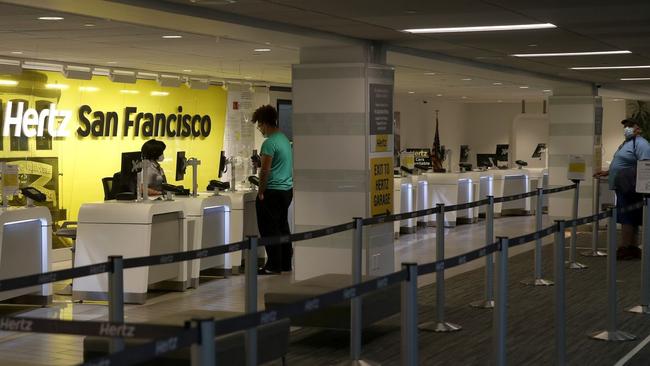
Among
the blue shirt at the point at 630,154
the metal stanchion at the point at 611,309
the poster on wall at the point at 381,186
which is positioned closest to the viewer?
the metal stanchion at the point at 611,309

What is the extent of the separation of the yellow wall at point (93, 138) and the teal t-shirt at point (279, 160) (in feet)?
14.7

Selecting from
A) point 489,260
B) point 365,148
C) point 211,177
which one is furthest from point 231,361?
point 211,177

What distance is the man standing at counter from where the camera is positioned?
11.2 metres

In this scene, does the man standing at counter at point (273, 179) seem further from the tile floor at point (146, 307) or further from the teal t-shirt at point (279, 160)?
the tile floor at point (146, 307)

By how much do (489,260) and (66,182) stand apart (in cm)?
803

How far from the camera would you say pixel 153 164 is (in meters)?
11.4

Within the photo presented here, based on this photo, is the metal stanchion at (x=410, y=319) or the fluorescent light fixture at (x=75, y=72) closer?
the metal stanchion at (x=410, y=319)

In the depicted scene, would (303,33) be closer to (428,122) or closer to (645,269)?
(645,269)

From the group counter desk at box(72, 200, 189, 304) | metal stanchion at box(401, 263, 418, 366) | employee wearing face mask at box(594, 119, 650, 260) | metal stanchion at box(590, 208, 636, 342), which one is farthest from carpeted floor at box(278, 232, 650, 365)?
counter desk at box(72, 200, 189, 304)

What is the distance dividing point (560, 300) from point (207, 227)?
18.2 feet

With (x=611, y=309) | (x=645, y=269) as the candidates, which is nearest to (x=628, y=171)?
(x=645, y=269)

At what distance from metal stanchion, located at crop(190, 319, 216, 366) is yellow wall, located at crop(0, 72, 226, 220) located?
428 inches

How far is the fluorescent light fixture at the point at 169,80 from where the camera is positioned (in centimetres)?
1602

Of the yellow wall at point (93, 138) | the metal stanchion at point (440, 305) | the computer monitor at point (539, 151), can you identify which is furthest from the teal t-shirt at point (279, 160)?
the computer monitor at point (539, 151)
